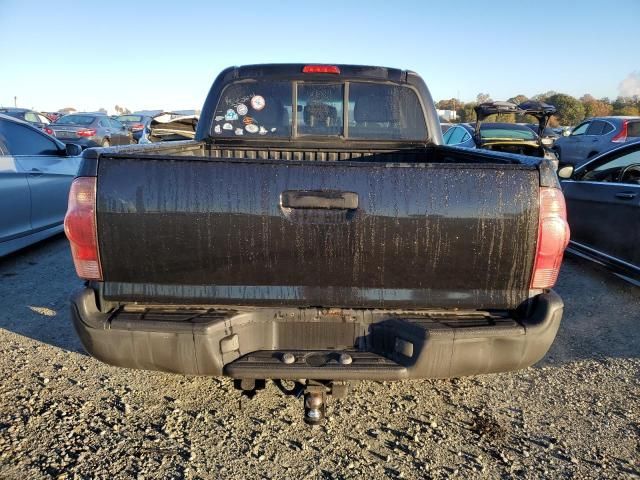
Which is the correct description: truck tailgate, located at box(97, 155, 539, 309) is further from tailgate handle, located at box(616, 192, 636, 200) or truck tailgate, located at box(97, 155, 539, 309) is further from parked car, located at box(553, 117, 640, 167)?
parked car, located at box(553, 117, 640, 167)

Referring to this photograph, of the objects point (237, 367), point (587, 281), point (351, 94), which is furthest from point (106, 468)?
point (587, 281)

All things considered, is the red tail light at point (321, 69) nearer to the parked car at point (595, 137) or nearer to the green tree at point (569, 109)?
the parked car at point (595, 137)

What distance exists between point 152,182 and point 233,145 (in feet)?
5.65

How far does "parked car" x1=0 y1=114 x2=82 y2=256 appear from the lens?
5.28 m

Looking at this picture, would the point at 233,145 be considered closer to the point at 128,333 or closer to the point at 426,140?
the point at 426,140

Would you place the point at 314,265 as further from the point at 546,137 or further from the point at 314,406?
the point at 546,137

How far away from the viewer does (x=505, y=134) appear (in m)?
12.1

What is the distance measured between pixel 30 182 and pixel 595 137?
13.4m

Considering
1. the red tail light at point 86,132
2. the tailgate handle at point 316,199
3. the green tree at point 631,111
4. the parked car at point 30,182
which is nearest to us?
the tailgate handle at point 316,199

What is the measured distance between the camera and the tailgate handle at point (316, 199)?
85.6 inches

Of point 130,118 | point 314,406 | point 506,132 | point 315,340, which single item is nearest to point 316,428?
point 314,406

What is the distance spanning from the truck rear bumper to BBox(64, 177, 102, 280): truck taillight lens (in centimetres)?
21

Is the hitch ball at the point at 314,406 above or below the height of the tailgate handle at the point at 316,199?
below

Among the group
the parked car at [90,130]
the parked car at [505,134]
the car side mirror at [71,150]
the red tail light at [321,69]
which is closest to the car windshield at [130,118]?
the parked car at [90,130]
